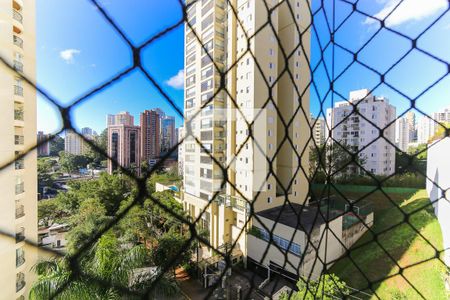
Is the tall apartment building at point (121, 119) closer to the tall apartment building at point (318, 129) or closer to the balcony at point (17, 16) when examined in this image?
the balcony at point (17, 16)

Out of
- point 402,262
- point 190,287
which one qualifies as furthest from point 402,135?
point 190,287

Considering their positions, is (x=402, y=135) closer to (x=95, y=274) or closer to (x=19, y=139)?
(x=95, y=274)

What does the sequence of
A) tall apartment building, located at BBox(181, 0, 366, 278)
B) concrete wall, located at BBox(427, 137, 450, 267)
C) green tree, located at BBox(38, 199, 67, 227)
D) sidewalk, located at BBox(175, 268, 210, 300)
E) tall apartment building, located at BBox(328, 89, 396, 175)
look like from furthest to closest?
tall apartment building, located at BBox(328, 89, 396, 175), green tree, located at BBox(38, 199, 67, 227), tall apartment building, located at BBox(181, 0, 366, 278), sidewalk, located at BBox(175, 268, 210, 300), concrete wall, located at BBox(427, 137, 450, 267)

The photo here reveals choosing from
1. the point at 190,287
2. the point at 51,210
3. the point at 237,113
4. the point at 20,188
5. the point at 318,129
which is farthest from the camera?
the point at 318,129

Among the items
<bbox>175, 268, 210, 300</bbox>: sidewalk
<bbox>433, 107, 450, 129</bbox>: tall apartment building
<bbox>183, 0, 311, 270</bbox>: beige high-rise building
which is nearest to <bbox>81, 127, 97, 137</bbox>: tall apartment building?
<bbox>433, 107, 450, 129</bbox>: tall apartment building

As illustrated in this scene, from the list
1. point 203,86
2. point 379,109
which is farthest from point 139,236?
point 379,109

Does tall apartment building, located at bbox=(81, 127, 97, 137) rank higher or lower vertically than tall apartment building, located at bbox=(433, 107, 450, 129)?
lower

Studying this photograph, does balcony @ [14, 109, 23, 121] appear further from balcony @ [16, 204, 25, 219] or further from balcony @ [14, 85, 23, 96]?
balcony @ [16, 204, 25, 219]

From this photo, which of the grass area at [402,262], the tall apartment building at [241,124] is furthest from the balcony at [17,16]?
the tall apartment building at [241,124]

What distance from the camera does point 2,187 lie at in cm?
40

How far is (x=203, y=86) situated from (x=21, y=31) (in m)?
4.32

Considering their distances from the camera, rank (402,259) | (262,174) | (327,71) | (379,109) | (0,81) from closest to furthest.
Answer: (0,81) → (327,71) → (402,259) → (262,174) → (379,109)

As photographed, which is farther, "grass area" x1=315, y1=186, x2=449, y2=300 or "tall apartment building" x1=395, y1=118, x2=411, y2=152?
"tall apartment building" x1=395, y1=118, x2=411, y2=152

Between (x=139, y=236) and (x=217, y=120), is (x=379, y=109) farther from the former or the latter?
(x=139, y=236)
